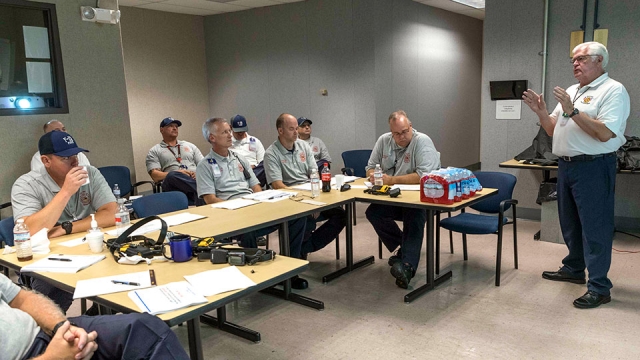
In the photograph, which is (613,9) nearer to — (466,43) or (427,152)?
(427,152)

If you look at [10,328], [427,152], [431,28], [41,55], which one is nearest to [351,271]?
[427,152]

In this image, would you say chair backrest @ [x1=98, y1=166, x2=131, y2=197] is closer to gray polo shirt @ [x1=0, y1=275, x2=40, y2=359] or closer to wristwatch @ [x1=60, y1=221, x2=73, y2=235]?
wristwatch @ [x1=60, y1=221, x2=73, y2=235]

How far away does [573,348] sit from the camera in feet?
9.09

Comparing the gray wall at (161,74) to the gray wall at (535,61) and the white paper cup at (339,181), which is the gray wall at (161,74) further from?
the gray wall at (535,61)

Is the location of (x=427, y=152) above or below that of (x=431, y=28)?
below

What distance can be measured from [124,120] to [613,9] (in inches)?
199

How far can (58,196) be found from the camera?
8.73 feet

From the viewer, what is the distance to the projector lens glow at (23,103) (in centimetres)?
440

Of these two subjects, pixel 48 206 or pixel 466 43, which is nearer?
pixel 48 206

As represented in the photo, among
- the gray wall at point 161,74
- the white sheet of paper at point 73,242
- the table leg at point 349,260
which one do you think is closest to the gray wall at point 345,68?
the gray wall at point 161,74

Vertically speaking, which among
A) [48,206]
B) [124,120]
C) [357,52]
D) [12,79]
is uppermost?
[357,52]

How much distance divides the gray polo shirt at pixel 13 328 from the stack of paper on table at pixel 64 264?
1.03ft

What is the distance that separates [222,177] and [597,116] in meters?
2.73

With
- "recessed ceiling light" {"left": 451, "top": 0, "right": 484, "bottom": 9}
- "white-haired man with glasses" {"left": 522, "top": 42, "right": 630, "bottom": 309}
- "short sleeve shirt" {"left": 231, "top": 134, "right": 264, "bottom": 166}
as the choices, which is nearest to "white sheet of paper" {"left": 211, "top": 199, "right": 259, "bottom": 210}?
"white-haired man with glasses" {"left": 522, "top": 42, "right": 630, "bottom": 309}
